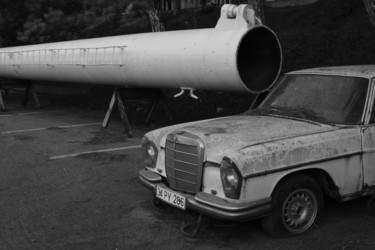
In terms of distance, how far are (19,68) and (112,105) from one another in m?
4.17

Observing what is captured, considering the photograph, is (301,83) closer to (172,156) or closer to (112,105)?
(172,156)

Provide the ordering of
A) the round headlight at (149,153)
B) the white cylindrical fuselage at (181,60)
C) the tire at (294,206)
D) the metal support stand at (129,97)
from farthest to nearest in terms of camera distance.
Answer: the metal support stand at (129,97) → the white cylindrical fuselage at (181,60) → the round headlight at (149,153) → the tire at (294,206)

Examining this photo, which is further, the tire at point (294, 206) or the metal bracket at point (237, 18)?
the metal bracket at point (237, 18)

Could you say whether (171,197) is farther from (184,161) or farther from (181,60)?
(181,60)

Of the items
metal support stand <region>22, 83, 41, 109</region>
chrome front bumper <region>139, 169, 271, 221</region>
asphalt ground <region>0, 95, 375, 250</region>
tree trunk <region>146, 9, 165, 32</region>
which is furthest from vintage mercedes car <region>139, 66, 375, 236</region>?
metal support stand <region>22, 83, 41, 109</region>

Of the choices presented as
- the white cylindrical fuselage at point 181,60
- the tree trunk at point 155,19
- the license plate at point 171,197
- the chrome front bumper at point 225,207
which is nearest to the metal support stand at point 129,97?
the white cylindrical fuselage at point 181,60

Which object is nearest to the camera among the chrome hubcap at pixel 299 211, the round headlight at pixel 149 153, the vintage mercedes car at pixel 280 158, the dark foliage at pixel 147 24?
the vintage mercedes car at pixel 280 158

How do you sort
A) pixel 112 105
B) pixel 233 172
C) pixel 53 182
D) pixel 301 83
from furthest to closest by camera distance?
pixel 112 105, pixel 53 182, pixel 301 83, pixel 233 172

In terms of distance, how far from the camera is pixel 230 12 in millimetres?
6957

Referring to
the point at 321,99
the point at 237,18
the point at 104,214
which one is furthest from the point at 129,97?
the point at 321,99

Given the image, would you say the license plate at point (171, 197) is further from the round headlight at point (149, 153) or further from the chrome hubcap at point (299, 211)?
the chrome hubcap at point (299, 211)

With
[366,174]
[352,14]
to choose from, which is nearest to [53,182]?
[366,174]

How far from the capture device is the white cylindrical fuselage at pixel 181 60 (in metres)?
6.88

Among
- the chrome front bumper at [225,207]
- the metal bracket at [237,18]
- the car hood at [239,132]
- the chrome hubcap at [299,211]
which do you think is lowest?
the chrome hubcap at [299,211]
